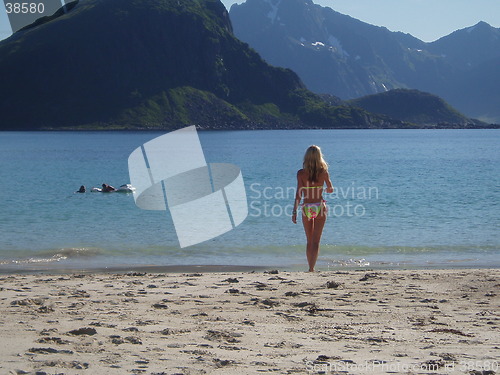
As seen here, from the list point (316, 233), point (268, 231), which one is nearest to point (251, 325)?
point (316, 233)

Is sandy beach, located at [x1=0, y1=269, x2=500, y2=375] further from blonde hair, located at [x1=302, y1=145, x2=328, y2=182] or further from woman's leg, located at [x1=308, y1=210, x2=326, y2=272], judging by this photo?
blonde hair, located at [x1=302, y1=145, x2=328, y2=182]

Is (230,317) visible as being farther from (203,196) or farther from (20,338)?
(203,196)

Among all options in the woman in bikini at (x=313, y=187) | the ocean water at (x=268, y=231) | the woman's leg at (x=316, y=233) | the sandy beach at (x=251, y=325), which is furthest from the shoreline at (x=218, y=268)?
the sandy beach at (x=251, y=325)

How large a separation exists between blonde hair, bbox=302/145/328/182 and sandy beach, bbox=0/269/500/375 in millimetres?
1990

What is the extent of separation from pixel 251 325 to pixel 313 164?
4715mm

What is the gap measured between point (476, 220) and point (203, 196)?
15322mm

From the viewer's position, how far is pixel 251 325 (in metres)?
8.32

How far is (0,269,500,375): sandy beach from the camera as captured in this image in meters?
6.55

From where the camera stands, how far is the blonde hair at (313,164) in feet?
40.3

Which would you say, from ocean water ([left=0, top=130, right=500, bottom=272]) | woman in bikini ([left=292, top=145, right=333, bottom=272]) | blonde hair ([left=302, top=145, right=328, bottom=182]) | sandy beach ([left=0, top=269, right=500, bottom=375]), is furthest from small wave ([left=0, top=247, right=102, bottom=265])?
blonde hair ([left=302, top=145, right=328, bottom=182])

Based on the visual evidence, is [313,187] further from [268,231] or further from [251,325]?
[268,231]

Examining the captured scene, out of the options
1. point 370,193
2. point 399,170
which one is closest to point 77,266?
point 370,193

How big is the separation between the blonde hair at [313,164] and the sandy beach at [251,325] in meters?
1.99

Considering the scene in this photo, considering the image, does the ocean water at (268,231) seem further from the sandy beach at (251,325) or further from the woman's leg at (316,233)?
the sandy beach at (251,325)
